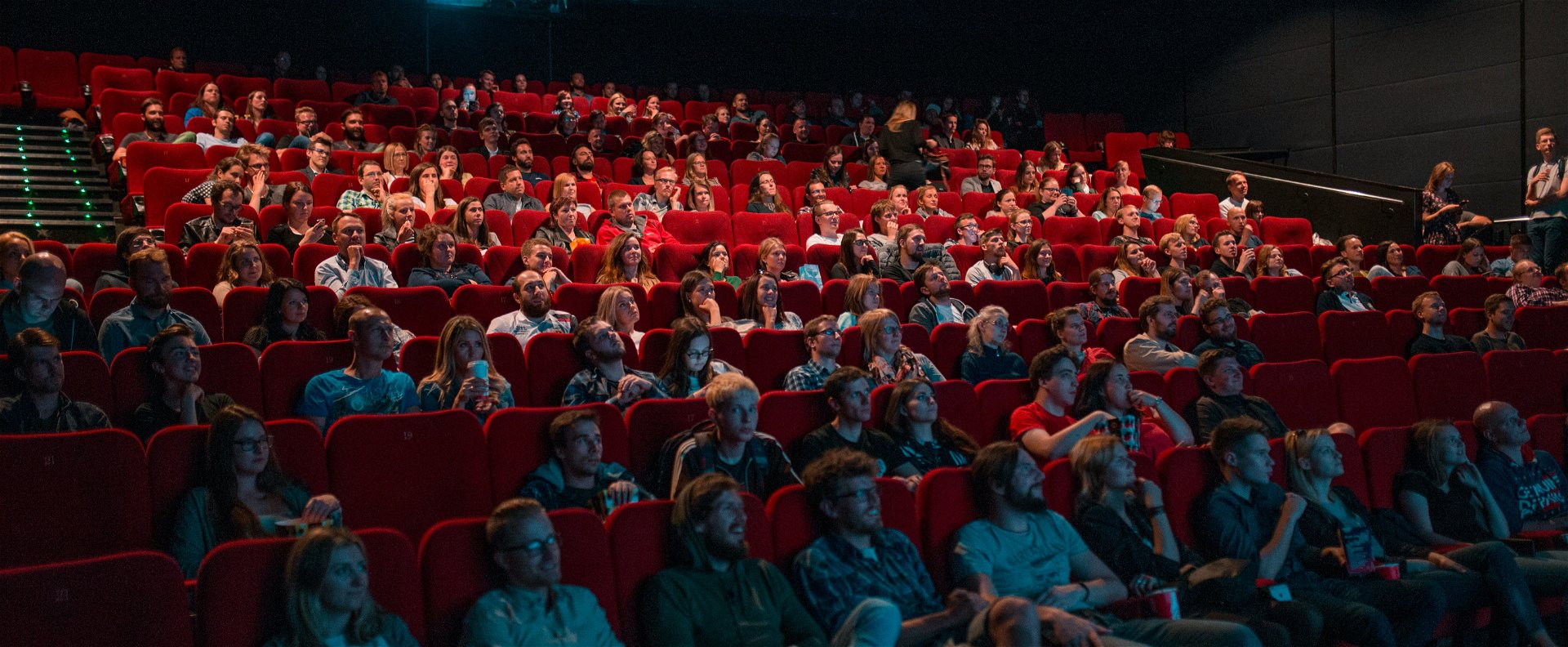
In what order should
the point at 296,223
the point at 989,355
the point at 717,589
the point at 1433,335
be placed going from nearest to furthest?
the point at 717,589, the point at 989,355, the point at 296,223, the point at 1433,335

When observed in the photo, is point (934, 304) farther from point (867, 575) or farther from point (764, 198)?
point (867, 575)

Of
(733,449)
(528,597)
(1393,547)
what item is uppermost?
(733,449)

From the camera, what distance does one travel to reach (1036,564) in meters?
1.64

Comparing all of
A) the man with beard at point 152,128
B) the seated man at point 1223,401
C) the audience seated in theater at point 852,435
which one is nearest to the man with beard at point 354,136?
the man with beard at point 152,128

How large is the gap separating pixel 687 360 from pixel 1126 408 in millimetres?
810

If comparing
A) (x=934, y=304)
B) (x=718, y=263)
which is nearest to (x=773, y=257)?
(x=718, y=263)

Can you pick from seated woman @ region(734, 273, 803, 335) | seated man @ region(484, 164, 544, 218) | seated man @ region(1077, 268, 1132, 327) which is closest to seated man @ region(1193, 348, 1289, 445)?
seated man @ region(1077, 268, 1132, 327)

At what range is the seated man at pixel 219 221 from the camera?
2.71 m

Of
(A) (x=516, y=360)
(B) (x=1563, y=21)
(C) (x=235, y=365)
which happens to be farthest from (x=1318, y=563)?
(B) (x=1563, y=21)

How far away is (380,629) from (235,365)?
843 mm

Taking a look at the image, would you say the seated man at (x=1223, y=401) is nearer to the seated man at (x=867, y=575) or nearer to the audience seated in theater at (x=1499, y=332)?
the seated man at (x=867, y=575)

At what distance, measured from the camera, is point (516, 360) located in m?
2.13

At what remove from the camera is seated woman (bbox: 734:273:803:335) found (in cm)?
263

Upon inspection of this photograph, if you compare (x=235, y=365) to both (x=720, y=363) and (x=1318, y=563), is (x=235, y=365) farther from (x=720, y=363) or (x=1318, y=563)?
(x=1318, y=563)
